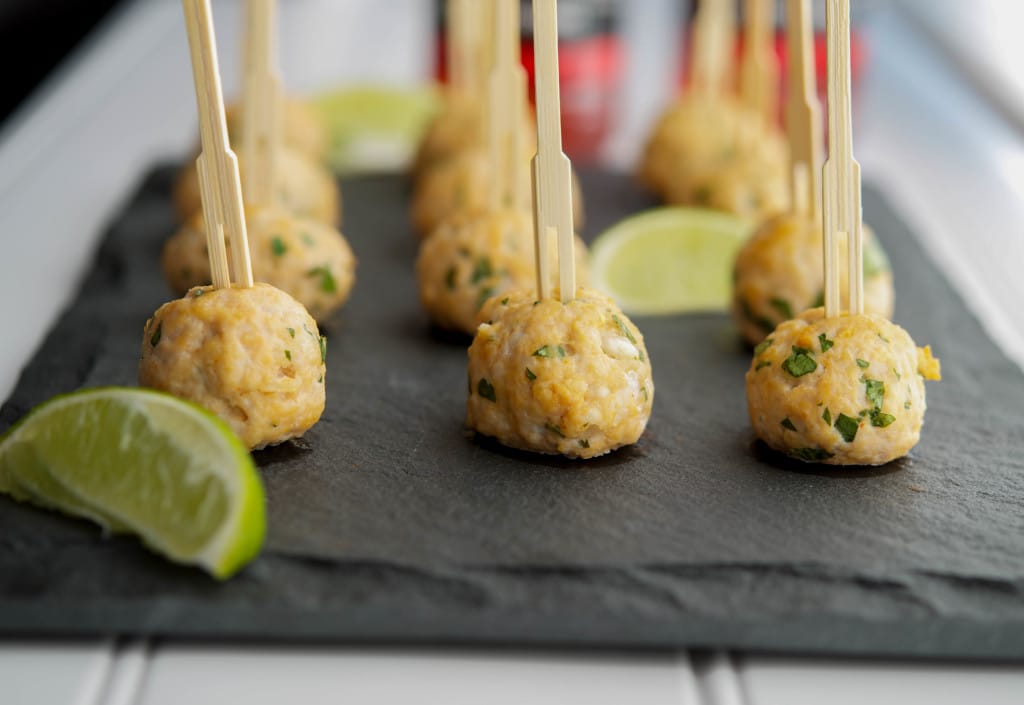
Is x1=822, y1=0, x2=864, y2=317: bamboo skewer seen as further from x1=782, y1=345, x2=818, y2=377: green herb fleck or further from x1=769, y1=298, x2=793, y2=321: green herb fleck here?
x1=769, y1=298, x2=793, y2=321: green herb fleck

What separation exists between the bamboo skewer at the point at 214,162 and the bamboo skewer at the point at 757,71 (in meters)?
2.05

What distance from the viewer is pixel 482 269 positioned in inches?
110

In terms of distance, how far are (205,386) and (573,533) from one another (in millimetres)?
641

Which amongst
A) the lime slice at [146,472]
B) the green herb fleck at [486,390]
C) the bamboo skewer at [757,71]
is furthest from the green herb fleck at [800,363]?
the bamboo skewer at [757,71]

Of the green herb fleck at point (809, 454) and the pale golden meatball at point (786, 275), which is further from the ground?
the pale golden meatball at point (786, 275)

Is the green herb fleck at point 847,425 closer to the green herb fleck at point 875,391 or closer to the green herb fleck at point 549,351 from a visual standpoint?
the green herb fleck at point 875,391

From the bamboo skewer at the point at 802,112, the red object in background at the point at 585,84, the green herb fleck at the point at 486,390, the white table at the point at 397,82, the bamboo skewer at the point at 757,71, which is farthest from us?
the red object in background at the point at 585,84

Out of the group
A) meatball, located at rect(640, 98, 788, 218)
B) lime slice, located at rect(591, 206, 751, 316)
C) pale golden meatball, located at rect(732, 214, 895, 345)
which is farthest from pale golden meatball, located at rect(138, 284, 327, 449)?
meatball, located at rect(640, 98, 788, 218)

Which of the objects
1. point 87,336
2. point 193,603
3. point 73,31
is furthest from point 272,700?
point 73,31

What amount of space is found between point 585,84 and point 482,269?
1865 mm

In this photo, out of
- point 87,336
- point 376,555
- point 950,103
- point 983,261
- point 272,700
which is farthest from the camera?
point 950,103

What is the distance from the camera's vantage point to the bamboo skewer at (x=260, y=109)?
9.39 feet

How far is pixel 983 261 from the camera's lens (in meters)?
3.45

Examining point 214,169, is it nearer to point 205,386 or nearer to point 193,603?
point 205,386
